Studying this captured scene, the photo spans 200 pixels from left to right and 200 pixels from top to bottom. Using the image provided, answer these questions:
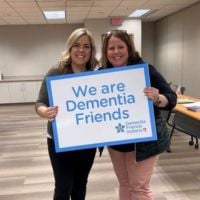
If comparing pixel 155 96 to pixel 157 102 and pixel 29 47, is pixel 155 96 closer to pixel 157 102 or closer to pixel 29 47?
pixel 157 102

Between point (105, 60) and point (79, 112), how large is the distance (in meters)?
0.35

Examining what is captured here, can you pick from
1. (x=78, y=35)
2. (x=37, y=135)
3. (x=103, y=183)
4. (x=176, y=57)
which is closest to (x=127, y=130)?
(x=78, y=35)

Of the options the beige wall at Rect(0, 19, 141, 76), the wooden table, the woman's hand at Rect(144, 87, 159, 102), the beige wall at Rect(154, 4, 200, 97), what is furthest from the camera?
the beige wall at Rect(0, 19, 141, 76)

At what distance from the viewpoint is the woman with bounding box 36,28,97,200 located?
1.64 metres

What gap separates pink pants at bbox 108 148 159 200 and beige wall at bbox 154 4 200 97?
5253 mm

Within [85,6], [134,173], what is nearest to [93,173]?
[134,173]

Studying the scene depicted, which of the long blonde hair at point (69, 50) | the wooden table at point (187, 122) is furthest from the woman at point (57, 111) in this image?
the wooden table at point (187, 122)

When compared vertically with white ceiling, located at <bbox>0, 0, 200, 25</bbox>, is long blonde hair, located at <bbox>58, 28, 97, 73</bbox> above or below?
below

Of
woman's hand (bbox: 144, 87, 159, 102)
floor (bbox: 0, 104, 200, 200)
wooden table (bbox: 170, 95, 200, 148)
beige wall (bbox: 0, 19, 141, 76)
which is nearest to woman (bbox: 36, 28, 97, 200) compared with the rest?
woman's hand (bbox: 144, 87, 159, 102)

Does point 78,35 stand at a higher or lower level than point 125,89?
higher

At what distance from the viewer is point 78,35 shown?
1632mm

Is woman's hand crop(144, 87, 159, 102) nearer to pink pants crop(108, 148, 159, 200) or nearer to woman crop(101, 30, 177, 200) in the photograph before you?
woman crop(101, 30, 177, 200)

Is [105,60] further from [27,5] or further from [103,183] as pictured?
[27,5]

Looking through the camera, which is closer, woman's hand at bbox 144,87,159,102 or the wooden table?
woman's hand at bbox 144,87,159,102
